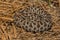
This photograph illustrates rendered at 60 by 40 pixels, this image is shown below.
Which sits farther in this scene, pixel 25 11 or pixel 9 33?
pixel 25 11

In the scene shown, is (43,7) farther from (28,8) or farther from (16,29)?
(16,29)

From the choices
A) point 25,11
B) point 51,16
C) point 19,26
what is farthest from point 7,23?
point 51,16

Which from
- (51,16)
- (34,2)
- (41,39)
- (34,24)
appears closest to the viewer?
(41,39)

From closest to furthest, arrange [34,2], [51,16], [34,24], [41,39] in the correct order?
[41,39]
[34,24]
[51,16]
[34,2]

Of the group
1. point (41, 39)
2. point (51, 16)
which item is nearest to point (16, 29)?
point (41, 39)

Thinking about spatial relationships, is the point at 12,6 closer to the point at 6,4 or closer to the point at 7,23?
the point at 6,4

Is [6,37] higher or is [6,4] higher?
[6,4]
